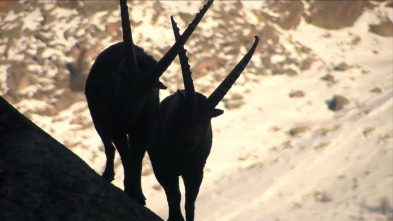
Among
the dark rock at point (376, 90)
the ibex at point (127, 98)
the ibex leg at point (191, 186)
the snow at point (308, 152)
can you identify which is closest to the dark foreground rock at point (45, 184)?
the ibex at point (127, 98)

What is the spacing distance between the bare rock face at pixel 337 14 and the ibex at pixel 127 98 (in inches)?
1954

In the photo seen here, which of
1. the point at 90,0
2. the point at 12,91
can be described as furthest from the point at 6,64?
the point at 90,0

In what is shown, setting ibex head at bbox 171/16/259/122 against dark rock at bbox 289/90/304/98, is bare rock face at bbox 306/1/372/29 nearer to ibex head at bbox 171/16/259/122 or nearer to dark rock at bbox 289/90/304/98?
dark rock at bbox 289/90/304/98

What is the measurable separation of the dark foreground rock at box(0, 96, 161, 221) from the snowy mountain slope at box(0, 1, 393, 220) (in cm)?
2715

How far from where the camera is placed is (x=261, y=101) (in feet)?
155

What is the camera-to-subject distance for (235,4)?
54.6 m

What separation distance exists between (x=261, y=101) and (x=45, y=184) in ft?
136

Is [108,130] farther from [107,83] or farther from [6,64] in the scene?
[6,64]

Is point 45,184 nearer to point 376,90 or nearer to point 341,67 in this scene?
point 376,90

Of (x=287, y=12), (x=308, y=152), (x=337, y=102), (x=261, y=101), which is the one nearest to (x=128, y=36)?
(x=308, y=152)

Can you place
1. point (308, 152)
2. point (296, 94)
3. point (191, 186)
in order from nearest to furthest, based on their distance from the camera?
point (191, 186)
point (308, 152)
point (296, 94)

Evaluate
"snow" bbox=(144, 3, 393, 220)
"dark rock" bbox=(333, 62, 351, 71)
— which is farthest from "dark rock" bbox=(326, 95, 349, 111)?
"dark rock" bbox=(333, 62, 351, 71)

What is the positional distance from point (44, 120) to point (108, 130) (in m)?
33.5

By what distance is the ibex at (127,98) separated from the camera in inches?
320
